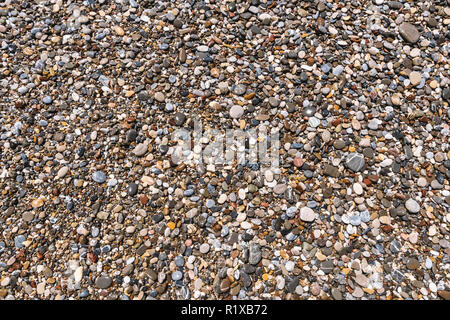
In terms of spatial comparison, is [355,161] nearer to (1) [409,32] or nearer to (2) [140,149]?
(1) [409,32]

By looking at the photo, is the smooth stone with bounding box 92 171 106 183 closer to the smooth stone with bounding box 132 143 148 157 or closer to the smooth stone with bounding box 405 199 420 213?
the smooth stone with bounding box 132 143 148 157

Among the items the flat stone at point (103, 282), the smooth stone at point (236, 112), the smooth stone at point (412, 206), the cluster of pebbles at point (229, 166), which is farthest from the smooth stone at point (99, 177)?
the smooth stone at point (412, 206)

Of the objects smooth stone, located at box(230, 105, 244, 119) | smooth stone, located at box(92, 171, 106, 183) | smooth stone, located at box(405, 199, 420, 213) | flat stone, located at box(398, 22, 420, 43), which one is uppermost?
flat stone, located at box(398, 22, 420, 43)

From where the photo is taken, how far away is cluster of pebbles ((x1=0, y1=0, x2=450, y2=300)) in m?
2.42

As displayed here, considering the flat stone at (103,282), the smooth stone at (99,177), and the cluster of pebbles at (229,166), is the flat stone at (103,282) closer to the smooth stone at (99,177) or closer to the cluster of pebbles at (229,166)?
the cluster of pebbles at (229,166)

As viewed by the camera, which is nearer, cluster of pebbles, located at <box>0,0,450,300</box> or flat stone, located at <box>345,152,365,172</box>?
cluster of pebbles, located at <box>0,0,450,300</box>

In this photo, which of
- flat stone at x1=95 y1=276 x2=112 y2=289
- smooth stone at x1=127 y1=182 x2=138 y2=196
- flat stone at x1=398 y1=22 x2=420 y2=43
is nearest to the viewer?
flat stone at x1=95 y1=276 x2=112 y2=289

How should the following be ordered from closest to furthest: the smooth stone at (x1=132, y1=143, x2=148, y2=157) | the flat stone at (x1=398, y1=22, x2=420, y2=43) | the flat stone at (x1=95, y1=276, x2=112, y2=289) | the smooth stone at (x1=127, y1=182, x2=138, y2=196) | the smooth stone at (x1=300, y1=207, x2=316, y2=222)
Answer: the flat stone at (x1=95, y1=276, x2=112, y2=289) → the smooth stone at (x1=300, y1=207, x2=316, y2=222) → the smooth stone at (x1=127, y1=182, x2=138, y2=196) → the smooth stone at (x1=132, y1=143, x2=148, y2=157) → the flat stone at (x1=398, y1=22, x2=420, y2=43)

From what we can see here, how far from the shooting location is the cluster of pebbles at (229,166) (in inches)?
95.3

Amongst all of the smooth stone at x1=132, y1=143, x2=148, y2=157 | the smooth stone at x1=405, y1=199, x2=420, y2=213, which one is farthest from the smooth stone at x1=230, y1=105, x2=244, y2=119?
the smooth stone at x1=405, y1=199, x2=420, y2=213

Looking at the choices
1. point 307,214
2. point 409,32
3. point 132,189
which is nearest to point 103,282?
point 132,189

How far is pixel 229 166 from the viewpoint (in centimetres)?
272

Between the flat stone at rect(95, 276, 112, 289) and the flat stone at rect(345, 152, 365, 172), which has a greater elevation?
the flat stone at rect(345, 152, 365, 172)

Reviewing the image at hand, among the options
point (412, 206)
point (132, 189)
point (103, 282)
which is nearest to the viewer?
point (103, 282)
